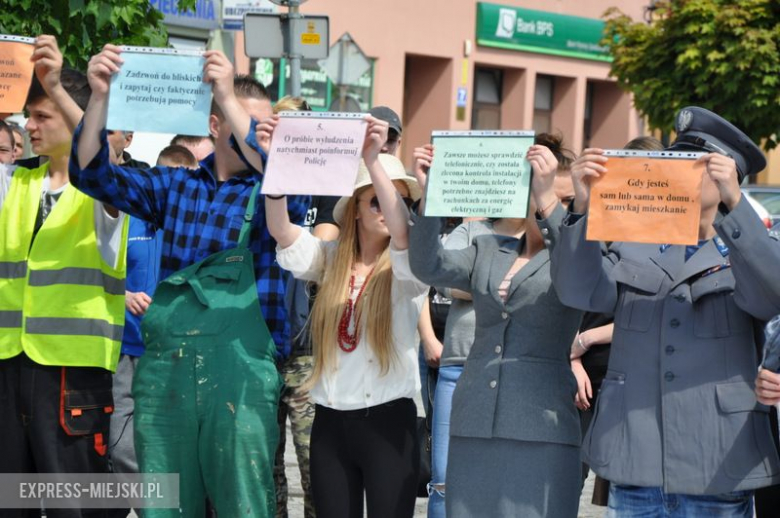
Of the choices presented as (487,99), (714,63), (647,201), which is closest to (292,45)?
(647,201)

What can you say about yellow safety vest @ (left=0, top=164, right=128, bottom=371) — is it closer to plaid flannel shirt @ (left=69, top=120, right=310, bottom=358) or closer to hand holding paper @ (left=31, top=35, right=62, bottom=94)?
plaid flannel shirt @ (left=69, top=120, right=310, bottom=358)

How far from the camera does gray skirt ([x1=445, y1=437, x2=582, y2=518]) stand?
4.31m

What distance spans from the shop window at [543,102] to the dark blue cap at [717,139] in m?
24.1

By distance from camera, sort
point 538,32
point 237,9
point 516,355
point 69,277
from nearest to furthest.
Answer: point 516,355 → point 69,277 → point 237,9 → point 538,32

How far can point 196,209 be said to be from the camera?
471 cm

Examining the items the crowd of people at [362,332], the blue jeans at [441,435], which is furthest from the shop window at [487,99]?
the crowd of people at [362,332]

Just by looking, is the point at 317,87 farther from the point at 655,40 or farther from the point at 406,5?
the point at 655,40

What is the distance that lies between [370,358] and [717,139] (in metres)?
1.43

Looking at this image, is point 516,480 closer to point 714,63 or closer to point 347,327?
point 347,327

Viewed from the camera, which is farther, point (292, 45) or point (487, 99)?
point (487, 99)

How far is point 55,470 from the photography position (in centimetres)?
486

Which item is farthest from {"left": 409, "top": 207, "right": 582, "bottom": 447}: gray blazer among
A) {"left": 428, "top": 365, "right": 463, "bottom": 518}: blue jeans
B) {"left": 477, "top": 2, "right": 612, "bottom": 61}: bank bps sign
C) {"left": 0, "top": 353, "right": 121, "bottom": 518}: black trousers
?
{"left": 477, "top": 2, "right": 612, "bottom": 61}: bank bps sign

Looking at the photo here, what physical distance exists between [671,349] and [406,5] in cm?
2101

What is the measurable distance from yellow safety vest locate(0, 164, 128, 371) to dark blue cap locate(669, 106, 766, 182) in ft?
7.05
